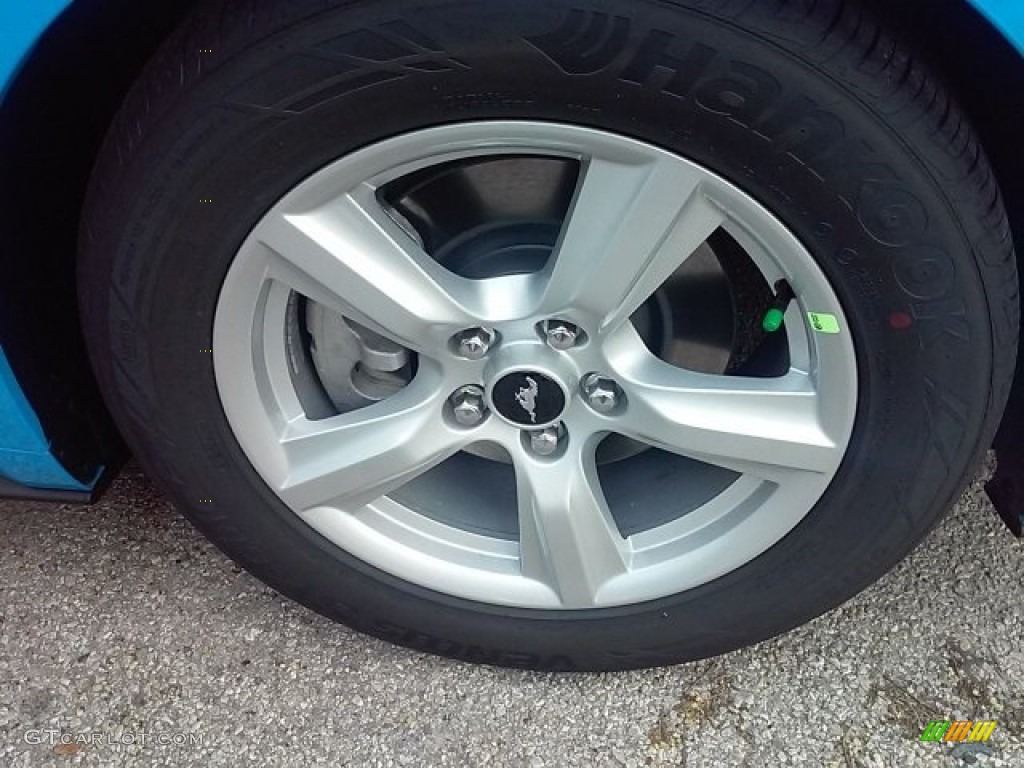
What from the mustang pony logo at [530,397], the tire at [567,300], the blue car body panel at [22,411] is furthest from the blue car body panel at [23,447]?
the mustang pony logo at [530,397]

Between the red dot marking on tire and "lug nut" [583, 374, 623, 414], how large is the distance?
41 centimetres

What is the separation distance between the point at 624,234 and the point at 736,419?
13.7 inches

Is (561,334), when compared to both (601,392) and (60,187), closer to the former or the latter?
(601,392)

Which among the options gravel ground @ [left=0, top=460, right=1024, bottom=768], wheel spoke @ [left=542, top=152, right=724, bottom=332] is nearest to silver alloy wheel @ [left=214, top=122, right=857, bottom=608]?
wheel spoke @ [left=542, top=152, right=724, bottom=332]

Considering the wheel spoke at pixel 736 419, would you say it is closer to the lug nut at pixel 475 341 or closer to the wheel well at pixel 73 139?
the lug nut at pixel 475 341

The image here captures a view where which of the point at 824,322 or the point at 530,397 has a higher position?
the point at 824,322

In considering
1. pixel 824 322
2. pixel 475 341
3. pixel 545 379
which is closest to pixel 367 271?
pixel 475 341

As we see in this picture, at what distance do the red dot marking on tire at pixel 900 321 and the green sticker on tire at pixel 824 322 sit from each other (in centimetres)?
7

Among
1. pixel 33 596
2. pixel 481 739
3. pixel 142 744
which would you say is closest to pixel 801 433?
pixel 481 739

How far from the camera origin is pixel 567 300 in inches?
57.0

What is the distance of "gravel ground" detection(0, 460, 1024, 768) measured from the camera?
5.72ft

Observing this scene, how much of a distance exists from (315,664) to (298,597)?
6.0 inches

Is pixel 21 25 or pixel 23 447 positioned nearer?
pixel 21 25

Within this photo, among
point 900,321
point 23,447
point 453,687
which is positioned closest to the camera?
point 900,321
